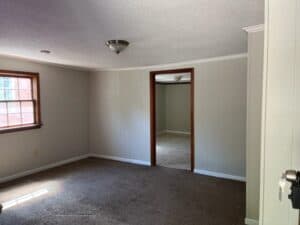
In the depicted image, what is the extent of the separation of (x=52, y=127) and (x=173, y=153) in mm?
3052

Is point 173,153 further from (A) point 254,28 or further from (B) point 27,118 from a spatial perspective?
(A) point 254,28

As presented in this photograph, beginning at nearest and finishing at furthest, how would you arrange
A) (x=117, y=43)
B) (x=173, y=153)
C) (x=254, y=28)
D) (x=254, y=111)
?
(x=254, y=28) < (x=254, y=111) < (x=117, y=43) < (x=173, y=153)

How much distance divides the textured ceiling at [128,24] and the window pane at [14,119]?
1312 mm

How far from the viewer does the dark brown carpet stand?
268cm

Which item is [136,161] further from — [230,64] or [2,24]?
[2,24]

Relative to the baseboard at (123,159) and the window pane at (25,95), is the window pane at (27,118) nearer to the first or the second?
the window pane at (25,95)

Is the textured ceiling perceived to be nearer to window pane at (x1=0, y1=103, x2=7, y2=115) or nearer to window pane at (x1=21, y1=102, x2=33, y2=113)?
window pane at (x1=0, y1=103, x2=7, y2=115)

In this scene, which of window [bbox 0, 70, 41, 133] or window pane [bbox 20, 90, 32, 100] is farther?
window pane [bbox 20, 90, 32, 100]

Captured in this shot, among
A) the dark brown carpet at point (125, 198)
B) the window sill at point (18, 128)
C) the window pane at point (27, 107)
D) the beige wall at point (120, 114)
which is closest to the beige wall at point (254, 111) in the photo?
the dark brown carpet at point (125, 198)

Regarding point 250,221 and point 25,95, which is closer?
A: point 250,221

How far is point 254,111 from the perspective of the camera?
2352mm

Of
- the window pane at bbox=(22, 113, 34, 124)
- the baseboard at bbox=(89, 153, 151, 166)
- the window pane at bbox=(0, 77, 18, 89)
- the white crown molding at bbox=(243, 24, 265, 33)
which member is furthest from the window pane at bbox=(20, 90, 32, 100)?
the white crown molding at bbox=(243, 24, 265, 33)

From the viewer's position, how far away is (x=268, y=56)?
69 centimetres

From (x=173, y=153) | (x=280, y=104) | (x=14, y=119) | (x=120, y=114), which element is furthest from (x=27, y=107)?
(x=280, y=104)
